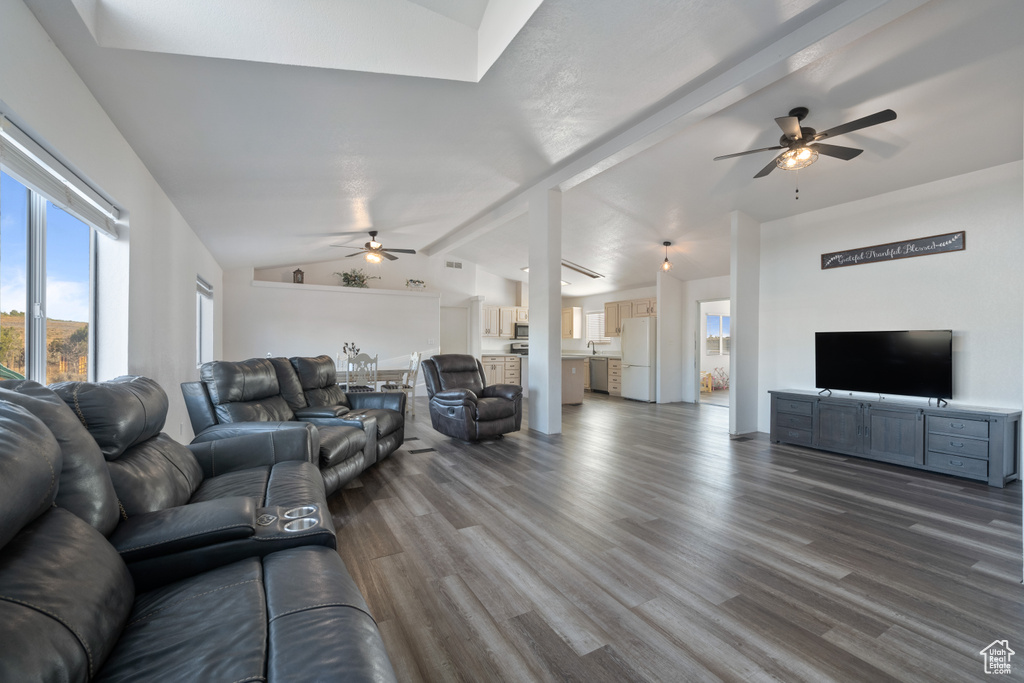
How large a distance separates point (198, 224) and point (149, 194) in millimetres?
1681

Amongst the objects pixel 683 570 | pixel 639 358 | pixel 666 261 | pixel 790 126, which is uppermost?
pixel 790 126

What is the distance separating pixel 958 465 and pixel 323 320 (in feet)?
28.6

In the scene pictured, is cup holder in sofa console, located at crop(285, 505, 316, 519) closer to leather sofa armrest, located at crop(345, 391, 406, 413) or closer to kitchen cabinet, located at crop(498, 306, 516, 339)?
leather sofa armrest, located at crop(345, 391, 406, 413)

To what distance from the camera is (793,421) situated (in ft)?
15.6

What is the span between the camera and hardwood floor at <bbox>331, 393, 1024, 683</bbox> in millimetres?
1558

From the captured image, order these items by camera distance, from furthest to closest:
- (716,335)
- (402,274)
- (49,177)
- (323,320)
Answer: (716,335), (402,274), (323,320), (49,177)

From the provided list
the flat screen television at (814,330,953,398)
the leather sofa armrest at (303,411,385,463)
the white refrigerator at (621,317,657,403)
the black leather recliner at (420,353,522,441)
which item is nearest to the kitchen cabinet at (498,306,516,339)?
the white refrigerator at (621,317,657,403)

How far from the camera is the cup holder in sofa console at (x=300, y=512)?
1631 millimetres

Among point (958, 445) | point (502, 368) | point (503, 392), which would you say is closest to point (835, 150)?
point (958, 445)

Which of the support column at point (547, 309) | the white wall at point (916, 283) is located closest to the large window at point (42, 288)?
the support column at point (547, 309)

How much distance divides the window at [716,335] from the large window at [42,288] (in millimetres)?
10821

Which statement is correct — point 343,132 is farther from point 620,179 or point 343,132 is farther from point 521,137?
point 620,179

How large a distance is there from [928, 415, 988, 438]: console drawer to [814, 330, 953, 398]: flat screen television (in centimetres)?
31

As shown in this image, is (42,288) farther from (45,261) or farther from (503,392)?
(503,392)
